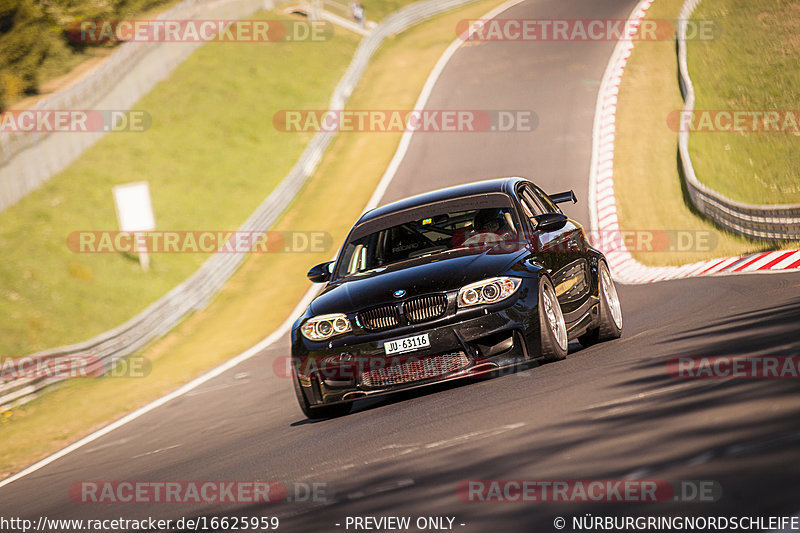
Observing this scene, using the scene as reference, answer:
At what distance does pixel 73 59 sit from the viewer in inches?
1863

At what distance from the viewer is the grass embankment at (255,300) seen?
14.1 metres

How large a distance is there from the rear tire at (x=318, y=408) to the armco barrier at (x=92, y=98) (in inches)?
917

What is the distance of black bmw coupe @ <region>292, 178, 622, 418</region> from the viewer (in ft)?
25.6

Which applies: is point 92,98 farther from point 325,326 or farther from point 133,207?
point 325,326

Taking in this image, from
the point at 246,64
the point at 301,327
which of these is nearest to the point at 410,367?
the point at 301,327

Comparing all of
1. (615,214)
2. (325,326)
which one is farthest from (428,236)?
(615,214)

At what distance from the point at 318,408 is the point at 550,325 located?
6.99 feet

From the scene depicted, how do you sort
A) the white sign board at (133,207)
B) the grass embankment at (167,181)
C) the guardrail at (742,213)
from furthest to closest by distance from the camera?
1. the grass embankment at (167,181)
2. the white sign board at (133,207)
3. the guardrail at (742,213)

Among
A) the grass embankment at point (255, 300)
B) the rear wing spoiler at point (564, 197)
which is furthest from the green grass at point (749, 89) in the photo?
the rear wing spoiler at point (564, 197)

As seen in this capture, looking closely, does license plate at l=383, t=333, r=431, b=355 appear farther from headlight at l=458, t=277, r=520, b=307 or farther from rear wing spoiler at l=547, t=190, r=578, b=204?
rear wing spoiler at l=547, t=190, r=578, b=204

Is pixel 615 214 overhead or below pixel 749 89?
below

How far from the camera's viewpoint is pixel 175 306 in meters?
21.6

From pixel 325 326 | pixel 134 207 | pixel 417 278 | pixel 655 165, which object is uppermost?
pixel 655 165

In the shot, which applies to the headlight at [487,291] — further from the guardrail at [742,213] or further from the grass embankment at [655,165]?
the grass embankment at [655,165]
